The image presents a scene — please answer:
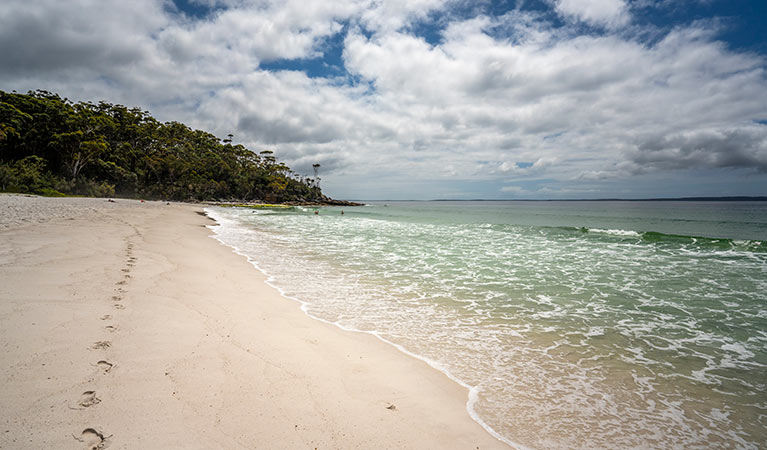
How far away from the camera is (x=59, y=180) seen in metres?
41.8

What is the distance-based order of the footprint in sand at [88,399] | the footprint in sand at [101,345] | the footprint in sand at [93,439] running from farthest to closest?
1. the footprint in sand at [101,345]
2. the footprint in sand at [88,399]
3. the footprint in sand at [93,439]

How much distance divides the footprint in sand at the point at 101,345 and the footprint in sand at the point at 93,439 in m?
1.52

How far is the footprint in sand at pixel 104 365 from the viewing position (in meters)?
2.87

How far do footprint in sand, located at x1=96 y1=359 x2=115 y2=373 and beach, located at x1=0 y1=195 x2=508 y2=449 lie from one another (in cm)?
3

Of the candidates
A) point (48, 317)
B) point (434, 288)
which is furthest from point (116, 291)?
point (434, 288)

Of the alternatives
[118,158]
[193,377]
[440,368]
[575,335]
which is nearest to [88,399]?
[193,377]

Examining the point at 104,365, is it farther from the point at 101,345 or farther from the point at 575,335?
the point at 575,335

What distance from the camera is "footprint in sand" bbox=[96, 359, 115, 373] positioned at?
113 inches

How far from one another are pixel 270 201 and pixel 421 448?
95.8 metres

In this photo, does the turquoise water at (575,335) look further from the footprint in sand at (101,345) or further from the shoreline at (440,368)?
the footprint in sand at (101,345)

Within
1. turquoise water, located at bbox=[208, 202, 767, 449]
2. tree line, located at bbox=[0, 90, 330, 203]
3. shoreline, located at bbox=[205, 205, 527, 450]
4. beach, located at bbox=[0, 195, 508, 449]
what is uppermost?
tree line, located at bbox=[0, 90, 330, 203]

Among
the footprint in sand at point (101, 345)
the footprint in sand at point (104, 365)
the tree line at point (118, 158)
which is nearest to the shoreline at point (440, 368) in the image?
the footprint in sand at point (101, 345)

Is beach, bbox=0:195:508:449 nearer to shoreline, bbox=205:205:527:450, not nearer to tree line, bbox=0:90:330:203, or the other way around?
shoreline, bbox=205:205:527:450

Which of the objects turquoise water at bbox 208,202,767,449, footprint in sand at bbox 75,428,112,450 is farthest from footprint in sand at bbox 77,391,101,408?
turquoise water at bbox 208,202,767,449
